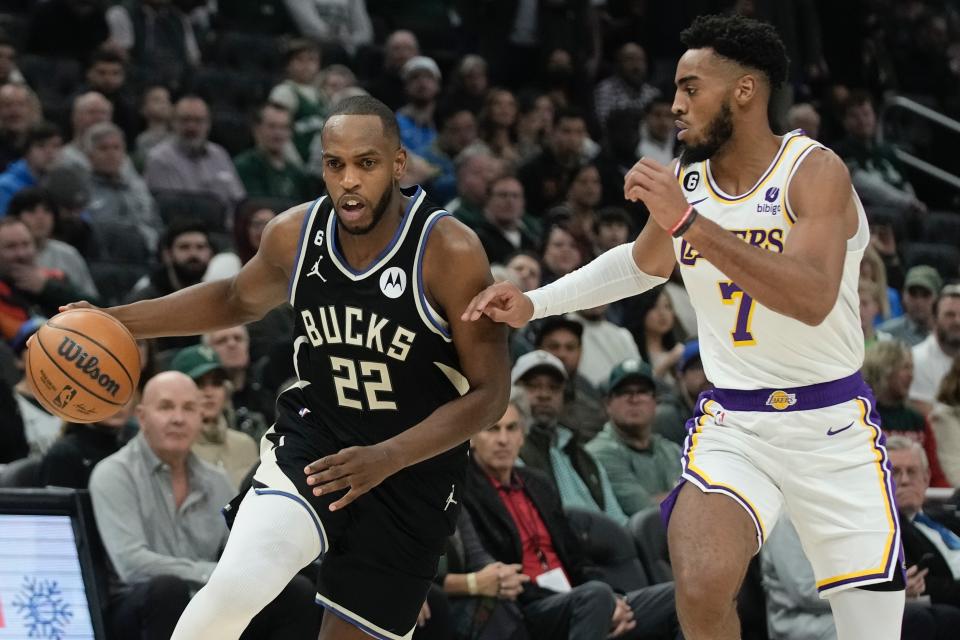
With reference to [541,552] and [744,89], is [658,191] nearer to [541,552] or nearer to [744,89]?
[744,89]

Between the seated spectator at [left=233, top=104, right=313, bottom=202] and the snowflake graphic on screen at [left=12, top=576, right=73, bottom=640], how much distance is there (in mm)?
5972

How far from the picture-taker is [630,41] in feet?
53.7

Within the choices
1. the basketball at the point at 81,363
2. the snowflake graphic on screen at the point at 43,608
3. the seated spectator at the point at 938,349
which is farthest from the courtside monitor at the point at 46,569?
the seated spectator at the point at 938,349

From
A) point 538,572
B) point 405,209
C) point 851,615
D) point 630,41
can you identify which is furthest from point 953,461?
point 630,41

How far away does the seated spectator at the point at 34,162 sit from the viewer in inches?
410

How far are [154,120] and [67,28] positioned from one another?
1.37m

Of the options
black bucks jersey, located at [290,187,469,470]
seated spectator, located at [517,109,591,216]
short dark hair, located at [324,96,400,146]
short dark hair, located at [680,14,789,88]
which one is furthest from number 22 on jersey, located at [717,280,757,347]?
seated spectator, located at [517,109,591,216]

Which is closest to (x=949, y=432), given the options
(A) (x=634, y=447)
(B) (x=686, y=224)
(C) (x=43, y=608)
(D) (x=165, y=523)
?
(A) (x=634, y=447)

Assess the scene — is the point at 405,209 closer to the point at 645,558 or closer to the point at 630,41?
the point at 645,558

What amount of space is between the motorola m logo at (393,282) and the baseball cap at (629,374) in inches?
159

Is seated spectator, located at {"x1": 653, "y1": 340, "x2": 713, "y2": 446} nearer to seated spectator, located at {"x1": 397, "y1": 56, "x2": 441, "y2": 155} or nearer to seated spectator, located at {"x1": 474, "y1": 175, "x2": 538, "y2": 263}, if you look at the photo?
seated spectator, located at {"x1": 474, "y1": 175, "x2": 538, "y2": 263}

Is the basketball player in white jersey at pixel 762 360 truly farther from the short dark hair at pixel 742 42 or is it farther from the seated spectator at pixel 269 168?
the seated spectator at pixel 269 168

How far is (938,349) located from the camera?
1091cm

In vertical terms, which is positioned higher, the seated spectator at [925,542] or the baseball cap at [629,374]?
the baseball cap at [629,374]
